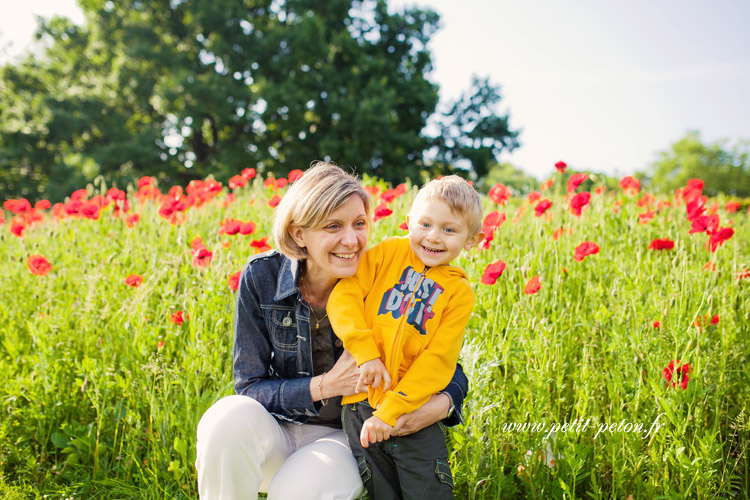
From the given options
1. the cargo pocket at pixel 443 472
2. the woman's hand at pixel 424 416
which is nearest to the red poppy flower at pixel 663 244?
the woman's hand at pixel 424 416

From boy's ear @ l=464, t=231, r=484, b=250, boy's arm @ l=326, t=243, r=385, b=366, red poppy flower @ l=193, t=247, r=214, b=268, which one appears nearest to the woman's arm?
boy's arm @ l=326, t=243, r=385, b=366

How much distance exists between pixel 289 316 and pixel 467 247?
2.34 feet

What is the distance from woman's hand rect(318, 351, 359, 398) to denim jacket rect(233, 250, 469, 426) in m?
0.09

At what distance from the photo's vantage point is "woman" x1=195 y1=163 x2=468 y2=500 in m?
1.65

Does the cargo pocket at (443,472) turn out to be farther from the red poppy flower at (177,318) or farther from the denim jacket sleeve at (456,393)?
the red poppy flower at (177,318)

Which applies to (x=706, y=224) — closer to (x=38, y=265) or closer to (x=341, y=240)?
(x=341, y=240)

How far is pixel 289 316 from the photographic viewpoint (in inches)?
75.7

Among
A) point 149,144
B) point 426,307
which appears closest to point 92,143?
point 149,144

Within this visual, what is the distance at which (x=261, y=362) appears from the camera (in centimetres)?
191

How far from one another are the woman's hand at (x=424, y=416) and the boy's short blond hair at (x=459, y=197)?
0.58 metres

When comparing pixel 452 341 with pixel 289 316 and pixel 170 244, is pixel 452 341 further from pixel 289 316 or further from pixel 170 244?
pixel 170 244

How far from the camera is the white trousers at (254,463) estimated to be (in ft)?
5.31

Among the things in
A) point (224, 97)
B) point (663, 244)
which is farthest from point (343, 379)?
point (224, 97)

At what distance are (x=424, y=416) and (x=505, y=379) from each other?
35.2 inches
